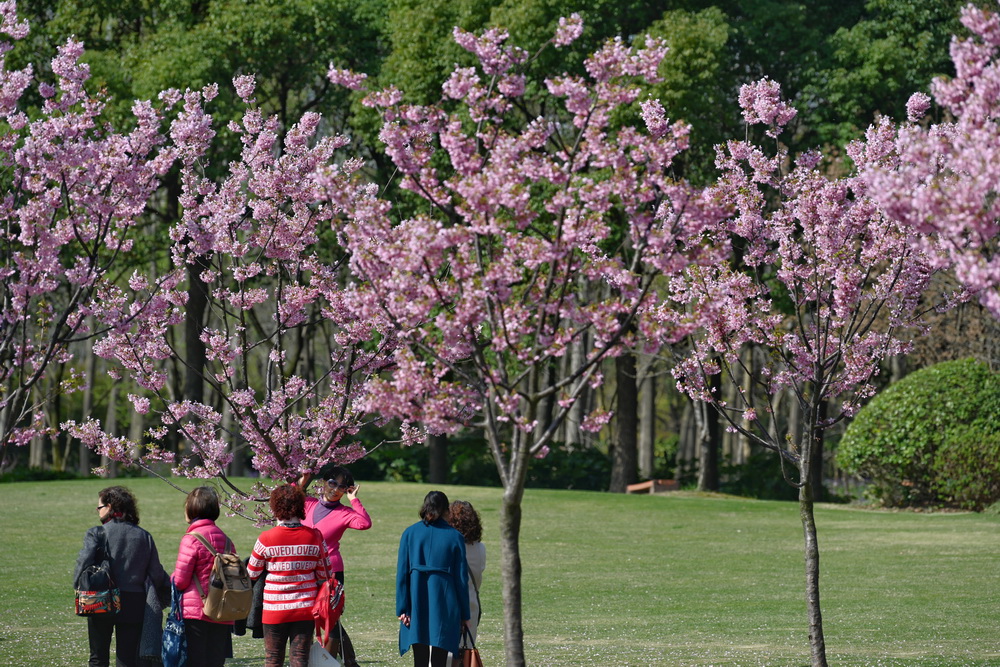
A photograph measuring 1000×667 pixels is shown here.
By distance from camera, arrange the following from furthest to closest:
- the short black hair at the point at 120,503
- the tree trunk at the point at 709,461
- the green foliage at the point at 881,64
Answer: the tree trunk at the point at 709,461 < the green foliage at the point at 881,64 < the short black hair at the point at 120,503

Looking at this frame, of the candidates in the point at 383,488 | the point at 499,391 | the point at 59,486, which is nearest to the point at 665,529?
the point at 383,488

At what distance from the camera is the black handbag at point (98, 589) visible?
320 inches

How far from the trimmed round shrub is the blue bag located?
18975 millimetres

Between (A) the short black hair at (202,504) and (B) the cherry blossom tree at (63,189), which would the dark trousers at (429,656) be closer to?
(A) the short black hair at (202,504)

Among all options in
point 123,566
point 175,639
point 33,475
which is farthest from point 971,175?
point 33,475

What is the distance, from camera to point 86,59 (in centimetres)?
2939

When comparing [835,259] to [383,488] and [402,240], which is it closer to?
[402,240]

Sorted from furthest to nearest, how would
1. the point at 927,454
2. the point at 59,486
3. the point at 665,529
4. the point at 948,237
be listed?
the point at 59,486 → the point at 927,454 → the point at 665,529 → the point at 948,237

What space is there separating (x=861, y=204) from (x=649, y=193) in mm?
3845

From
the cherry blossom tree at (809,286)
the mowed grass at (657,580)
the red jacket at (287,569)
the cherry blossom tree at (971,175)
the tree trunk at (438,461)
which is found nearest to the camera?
the cherry blossom tree at (971,175)

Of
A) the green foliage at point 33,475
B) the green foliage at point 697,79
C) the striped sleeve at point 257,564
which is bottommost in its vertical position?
the striped sleeve at point 257,564

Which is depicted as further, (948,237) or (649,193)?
(649,193)

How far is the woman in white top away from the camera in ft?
28.4

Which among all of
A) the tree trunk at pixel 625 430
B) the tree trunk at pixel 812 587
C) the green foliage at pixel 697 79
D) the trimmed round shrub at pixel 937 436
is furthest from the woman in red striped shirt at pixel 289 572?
the tree trunk at pixel 625 430
